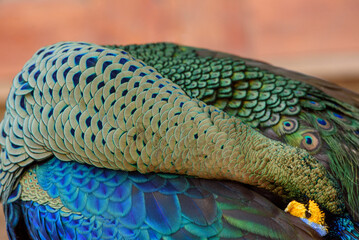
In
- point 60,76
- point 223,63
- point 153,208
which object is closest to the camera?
point 153,208

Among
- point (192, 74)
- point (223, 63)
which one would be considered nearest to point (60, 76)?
point (192, 74)

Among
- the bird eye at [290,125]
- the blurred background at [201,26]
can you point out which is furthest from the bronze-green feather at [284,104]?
the blurred background at [201,26]

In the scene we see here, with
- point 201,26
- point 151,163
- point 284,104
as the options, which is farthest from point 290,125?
A: point 201,26

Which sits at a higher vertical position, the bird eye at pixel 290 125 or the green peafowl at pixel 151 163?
the bird eye at pixel 290 125

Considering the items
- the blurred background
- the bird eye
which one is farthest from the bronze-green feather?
the blurred background

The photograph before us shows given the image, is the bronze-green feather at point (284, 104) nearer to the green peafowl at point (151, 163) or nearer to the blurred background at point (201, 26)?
the green peafowl at point (151, 163)

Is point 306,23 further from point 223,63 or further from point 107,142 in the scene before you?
point 107,142
